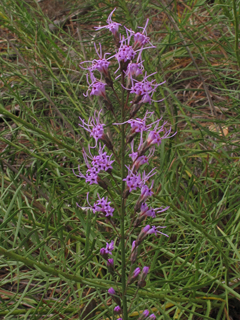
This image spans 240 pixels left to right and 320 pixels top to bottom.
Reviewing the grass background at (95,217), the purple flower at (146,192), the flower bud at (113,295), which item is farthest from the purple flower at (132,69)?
the flower bud at (113,295)

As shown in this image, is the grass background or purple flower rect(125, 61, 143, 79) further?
the grass background

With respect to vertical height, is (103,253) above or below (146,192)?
below

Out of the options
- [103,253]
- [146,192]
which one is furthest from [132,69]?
[103,253]

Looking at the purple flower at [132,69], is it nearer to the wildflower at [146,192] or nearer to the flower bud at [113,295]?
the wildflower at [146,192]

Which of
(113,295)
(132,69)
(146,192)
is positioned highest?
(132,69)

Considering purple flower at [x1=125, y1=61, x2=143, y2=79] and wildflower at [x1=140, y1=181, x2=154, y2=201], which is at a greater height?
purple flower at [x1=125, y1=61, x2=143, y2=79]

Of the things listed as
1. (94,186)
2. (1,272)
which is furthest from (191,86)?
(1,272)

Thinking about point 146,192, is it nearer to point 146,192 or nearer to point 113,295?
point 146,192

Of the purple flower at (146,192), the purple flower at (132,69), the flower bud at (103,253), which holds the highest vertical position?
the purple flower at (132,69)

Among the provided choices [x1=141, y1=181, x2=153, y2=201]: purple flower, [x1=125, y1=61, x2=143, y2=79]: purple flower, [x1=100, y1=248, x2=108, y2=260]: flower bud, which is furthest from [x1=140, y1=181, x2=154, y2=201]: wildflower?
[x1=125, y1=61, x2=143, y2=79]: purple flower

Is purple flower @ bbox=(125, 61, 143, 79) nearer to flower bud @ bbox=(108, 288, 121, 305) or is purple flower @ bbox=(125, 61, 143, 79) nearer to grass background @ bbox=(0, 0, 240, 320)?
grass background @ bbox=(0, 0, 240, 320)

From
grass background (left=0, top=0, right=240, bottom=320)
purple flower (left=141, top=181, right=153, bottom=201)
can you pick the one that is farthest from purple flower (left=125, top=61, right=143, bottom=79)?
grass background (left=0, top=0, right=240, bottom=320)

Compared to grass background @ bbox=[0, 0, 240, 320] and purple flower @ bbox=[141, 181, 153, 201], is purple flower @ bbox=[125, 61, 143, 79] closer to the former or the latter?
purple flower @ bbox=[141, 181, 153, 201]

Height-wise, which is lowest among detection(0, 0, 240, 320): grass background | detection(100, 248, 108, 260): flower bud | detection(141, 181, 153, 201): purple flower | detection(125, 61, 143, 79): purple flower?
detection(0, 0, 240, 320): grass background
